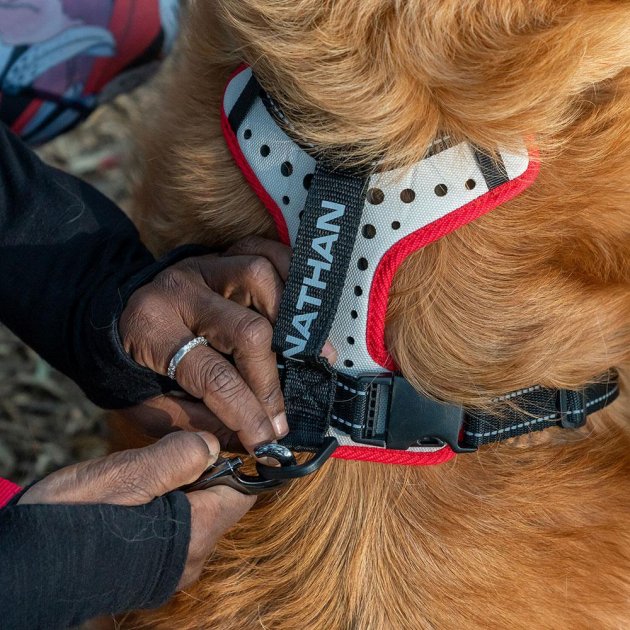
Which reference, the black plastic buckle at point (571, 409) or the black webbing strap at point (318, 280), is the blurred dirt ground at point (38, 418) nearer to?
the black webbing strap at point (318, 280)

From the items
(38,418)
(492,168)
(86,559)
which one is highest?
(492,168)

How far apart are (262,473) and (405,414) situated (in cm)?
22

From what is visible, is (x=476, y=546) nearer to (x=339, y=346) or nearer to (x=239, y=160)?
(x=339, y=346)

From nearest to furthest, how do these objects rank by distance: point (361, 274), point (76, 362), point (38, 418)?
point (361, 274) → point (76, 362) → point (38, 418)

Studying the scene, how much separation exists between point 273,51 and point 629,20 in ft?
1.48

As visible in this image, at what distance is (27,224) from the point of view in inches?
56.2

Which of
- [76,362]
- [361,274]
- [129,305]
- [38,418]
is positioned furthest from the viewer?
[38,418]

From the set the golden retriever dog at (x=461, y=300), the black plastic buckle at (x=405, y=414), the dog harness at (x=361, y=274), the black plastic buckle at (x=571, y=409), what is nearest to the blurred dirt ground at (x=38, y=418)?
the golden retriever dog at (x=461, y=300)

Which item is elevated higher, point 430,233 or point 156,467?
point 430,233

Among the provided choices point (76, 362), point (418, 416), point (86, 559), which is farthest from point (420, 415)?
point (76, 362)

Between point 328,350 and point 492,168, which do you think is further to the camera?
point 328,350

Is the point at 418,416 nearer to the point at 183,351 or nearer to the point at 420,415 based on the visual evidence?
the point at 420,415

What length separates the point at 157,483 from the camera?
1.09m

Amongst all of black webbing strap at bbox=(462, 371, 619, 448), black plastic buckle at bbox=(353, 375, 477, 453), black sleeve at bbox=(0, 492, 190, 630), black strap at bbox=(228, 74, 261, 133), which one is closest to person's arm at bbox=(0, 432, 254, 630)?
black sleeve at bbox=(0, 492, 190, 630)
